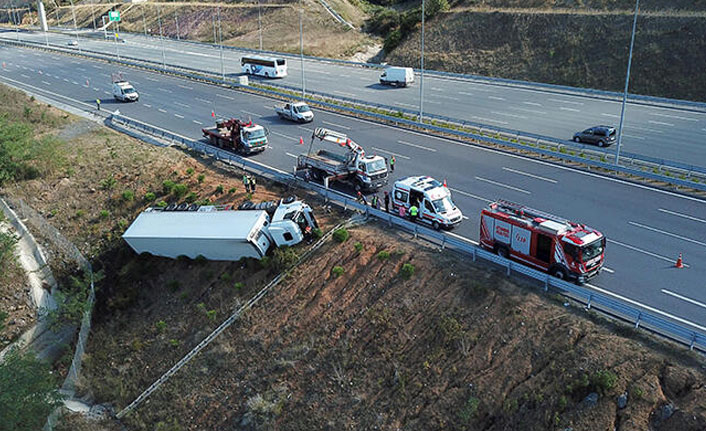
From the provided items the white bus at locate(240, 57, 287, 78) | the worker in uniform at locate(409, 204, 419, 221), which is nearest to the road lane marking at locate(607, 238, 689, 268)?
the worker in uniform at locate(409, 204, 419, 221)

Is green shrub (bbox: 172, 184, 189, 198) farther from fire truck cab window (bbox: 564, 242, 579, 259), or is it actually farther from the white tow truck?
fire truck cab window (bbox: 564, 242, 579, 259)

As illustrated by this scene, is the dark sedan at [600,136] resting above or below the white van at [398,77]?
below

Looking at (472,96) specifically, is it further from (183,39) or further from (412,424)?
(183,39)

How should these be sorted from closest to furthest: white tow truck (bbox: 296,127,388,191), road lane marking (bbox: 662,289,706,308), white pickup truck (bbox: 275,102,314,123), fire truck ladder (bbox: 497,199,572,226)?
road lane marking (bbox: 662,289,706,308), fire truck ladder (bbox: 497,199,572,226), white tow truck (bbox: 296,127,388,191), white pickup truck (bbox: 275,102,314,123)

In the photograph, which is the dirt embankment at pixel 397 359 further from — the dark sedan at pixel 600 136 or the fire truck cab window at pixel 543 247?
the dark sedan at pixel 600 136

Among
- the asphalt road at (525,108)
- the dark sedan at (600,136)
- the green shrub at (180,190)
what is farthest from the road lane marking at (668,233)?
the green shrub at (180,190)

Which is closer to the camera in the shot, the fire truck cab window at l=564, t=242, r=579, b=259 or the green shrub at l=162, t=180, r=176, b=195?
the fire truck cab window at l=564, t=242, r=579, b=259

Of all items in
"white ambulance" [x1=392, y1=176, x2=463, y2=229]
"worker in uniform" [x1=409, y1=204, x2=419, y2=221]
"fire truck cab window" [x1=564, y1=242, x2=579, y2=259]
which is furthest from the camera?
"worker in uniform" [x1=409, y1=204, x2=419, y2=221]
